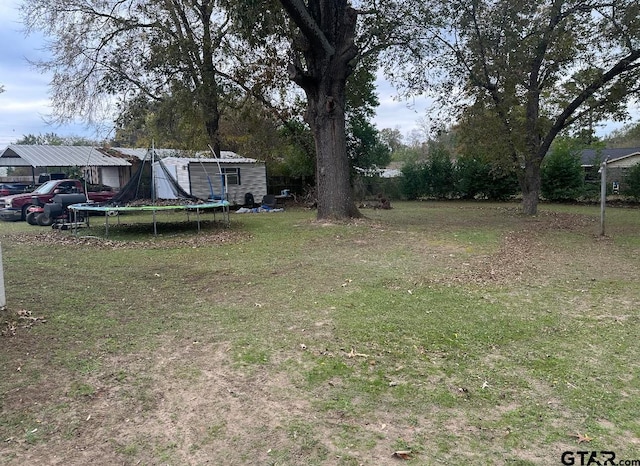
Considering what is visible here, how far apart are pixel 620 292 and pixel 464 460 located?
14.4 feet

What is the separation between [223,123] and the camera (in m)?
26.3

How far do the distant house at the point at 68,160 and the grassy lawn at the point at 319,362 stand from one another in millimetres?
14396

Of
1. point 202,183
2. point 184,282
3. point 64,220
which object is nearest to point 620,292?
point 184,282

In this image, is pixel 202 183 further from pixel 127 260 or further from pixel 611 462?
pixel 611 462

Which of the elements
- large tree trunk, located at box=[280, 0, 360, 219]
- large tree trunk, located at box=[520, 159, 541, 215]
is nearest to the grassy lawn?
large tree trunk, located at box=[280, 0, 360, 219]

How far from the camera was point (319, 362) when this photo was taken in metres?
3.55

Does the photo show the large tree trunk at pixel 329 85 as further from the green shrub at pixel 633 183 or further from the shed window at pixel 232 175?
the green shrub at pixel 633 183

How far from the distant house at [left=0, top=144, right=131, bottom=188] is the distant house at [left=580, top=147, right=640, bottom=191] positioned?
2400 centimetres

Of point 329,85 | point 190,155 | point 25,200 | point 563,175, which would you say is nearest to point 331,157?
point 329,85

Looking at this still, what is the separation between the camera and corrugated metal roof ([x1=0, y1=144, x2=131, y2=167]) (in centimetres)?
1966

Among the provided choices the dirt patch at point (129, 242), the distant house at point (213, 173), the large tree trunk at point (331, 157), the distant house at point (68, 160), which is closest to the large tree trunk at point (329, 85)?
the large tree trunk at point (331, 157)

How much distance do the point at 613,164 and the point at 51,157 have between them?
34.8m

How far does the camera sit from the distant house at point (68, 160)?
19.7m

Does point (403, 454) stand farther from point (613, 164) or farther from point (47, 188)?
point (613, 164)
